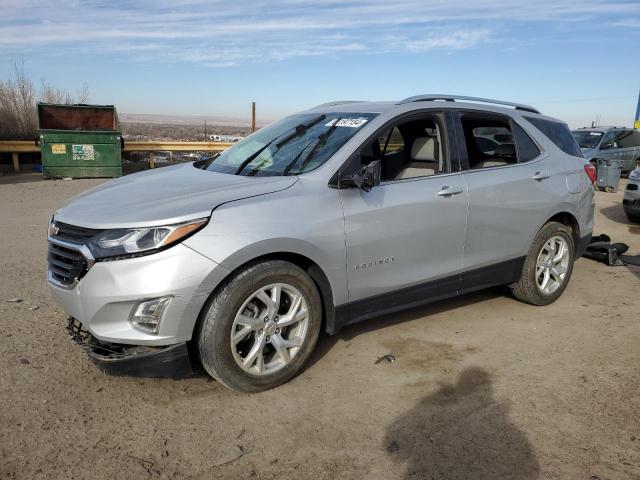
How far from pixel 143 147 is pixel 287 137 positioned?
44.3 feet

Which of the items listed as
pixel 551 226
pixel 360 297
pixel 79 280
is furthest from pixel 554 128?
pixel 79 280

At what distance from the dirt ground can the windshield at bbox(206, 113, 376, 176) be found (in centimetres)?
140

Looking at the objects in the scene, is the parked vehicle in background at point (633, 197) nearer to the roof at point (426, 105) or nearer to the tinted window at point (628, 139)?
the roof at point (426, 105)

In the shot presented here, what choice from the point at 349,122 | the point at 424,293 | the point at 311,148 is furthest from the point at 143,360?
the point at 349,122

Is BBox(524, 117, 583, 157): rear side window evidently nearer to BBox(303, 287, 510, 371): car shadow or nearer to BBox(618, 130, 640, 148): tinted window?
BBox(303, 287, 510, 371): car shadow

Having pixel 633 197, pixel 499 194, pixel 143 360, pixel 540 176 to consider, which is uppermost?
pixel 540 176

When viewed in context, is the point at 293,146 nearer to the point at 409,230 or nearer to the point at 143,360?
the point at 409,230

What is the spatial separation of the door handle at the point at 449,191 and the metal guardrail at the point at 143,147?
10.2 meters

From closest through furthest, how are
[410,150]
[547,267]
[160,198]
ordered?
[160,198] → [410,150] → [547,267]

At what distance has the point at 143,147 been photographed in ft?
54.0

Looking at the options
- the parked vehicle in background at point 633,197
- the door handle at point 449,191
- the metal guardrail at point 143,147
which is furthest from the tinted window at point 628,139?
the door handle at point 449,191

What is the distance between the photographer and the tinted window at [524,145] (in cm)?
471

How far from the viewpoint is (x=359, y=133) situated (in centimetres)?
372

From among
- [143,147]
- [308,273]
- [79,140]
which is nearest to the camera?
[308,273]
